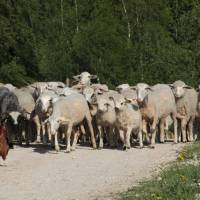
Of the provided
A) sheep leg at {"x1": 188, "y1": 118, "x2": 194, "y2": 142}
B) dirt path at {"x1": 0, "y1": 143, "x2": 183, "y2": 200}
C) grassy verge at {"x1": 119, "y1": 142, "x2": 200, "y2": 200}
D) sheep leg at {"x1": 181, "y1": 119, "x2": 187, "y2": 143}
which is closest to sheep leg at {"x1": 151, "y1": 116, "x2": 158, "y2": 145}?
dirt path at {"x1": 0, "y1": 143, "x2": 183, "y2": 200}

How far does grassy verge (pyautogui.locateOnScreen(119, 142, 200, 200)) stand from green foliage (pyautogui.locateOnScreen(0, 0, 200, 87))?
67.7ft

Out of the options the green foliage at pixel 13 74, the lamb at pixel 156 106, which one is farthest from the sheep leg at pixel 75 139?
the green foliage at pixel 13 74

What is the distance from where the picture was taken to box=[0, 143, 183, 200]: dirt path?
49.0 feet

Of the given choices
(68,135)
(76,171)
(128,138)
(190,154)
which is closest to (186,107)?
(128,138)

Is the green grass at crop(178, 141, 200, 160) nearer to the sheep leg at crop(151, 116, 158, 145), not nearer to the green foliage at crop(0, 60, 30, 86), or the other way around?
the sheep leg at crop(151, 116, 158, 145)

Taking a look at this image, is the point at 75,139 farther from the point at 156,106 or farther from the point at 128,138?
the point at 156,106

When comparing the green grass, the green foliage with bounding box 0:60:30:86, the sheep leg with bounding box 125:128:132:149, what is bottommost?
the green grass

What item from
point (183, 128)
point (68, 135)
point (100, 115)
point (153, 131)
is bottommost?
point (68, 135)

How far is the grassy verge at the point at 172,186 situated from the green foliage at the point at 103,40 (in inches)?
813

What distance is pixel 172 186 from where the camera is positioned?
1342 centimetres

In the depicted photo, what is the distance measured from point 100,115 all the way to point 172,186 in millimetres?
10402

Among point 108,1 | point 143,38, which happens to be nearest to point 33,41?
point 108,1

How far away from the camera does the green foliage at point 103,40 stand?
37.6 metres

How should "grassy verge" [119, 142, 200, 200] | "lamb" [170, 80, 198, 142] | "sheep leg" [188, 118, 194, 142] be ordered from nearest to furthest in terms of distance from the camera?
"grassy verge" [119, 142, 200, 200] → "sheep leg" [188, 118, 194, 142] → "lamb" [170, 80, 198, 142]
